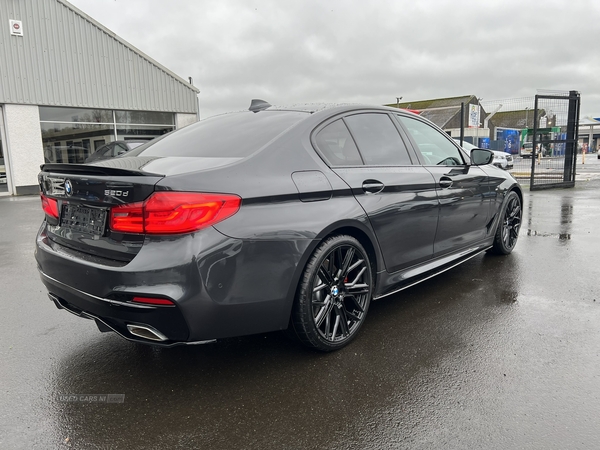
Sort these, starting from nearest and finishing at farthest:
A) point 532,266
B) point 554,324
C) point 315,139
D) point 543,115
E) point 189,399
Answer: point 189,399, point 315,139, point 554,324, point 532,266, point 543,115

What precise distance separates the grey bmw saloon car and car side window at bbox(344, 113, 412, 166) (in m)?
0.01

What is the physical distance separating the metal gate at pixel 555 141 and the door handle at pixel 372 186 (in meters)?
10.3

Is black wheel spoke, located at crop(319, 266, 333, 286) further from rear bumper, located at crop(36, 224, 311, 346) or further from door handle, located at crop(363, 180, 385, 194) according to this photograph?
door handle, located at crop(363, 180, 385, 194)

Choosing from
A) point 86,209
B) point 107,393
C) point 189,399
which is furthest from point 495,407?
point 86,209

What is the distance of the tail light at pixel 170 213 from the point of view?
2258 millimetres

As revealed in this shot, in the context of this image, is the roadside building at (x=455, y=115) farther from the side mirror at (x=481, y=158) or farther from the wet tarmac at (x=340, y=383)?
the wet tarmac at (x=340, y=383)

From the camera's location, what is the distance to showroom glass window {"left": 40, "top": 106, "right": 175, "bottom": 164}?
51.4ft

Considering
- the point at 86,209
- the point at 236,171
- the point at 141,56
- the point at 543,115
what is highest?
the point at 141,56

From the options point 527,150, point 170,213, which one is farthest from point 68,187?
point 527,150

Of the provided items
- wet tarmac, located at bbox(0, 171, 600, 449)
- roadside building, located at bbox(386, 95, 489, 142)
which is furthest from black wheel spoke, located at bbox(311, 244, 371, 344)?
roadside building, located at bbox(386, 95, 489, 142)

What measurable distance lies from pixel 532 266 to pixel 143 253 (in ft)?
13.5

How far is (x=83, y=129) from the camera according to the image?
53.8 ft

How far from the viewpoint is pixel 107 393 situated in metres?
2.55

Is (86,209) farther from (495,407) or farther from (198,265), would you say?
(495,407)
